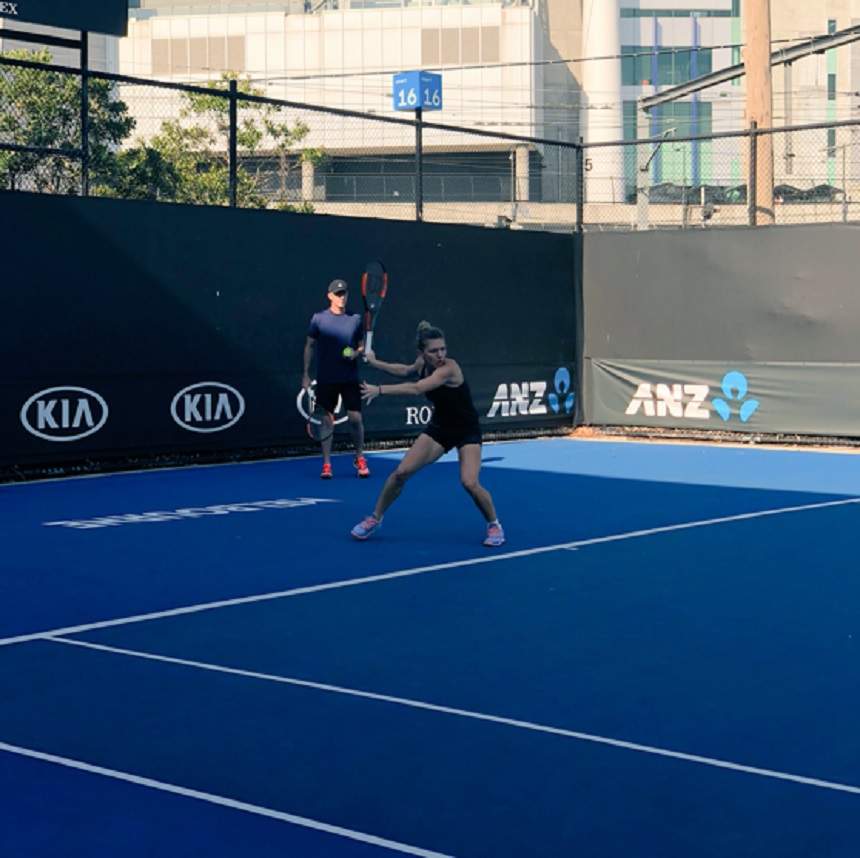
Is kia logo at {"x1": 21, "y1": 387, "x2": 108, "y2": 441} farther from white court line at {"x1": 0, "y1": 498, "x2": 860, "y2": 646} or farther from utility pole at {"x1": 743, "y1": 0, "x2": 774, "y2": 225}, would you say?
utility pole at {"x1": 743, "y1": 0, "x2": 774, "y2": 225}

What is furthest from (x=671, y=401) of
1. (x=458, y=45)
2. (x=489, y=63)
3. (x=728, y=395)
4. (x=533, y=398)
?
(x=458, y=45)

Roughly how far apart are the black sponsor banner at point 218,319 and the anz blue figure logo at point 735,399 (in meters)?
2.47

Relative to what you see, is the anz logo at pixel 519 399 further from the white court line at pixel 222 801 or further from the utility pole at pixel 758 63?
the white court line at pixel 222 801

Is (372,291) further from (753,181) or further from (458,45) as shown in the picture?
(458,45)

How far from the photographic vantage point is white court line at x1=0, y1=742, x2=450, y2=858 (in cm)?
518

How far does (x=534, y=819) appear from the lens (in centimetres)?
546

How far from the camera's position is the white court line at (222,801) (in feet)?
17.0

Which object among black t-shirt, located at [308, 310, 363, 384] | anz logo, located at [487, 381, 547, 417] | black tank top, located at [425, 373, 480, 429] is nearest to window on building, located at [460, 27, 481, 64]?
anz logo, located at [487, 381, 547, 417]

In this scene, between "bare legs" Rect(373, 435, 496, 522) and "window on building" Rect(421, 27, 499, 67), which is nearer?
"bare legs" Rect(373, 435, 496, 522)

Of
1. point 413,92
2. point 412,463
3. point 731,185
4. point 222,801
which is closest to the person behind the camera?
point 222,801

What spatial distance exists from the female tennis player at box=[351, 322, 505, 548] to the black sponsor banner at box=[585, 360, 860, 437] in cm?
989

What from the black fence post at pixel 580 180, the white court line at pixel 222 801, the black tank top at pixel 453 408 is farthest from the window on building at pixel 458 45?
the white court line at pixel 222 801

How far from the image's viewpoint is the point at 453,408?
11.8m

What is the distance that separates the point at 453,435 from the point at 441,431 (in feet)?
0.32
